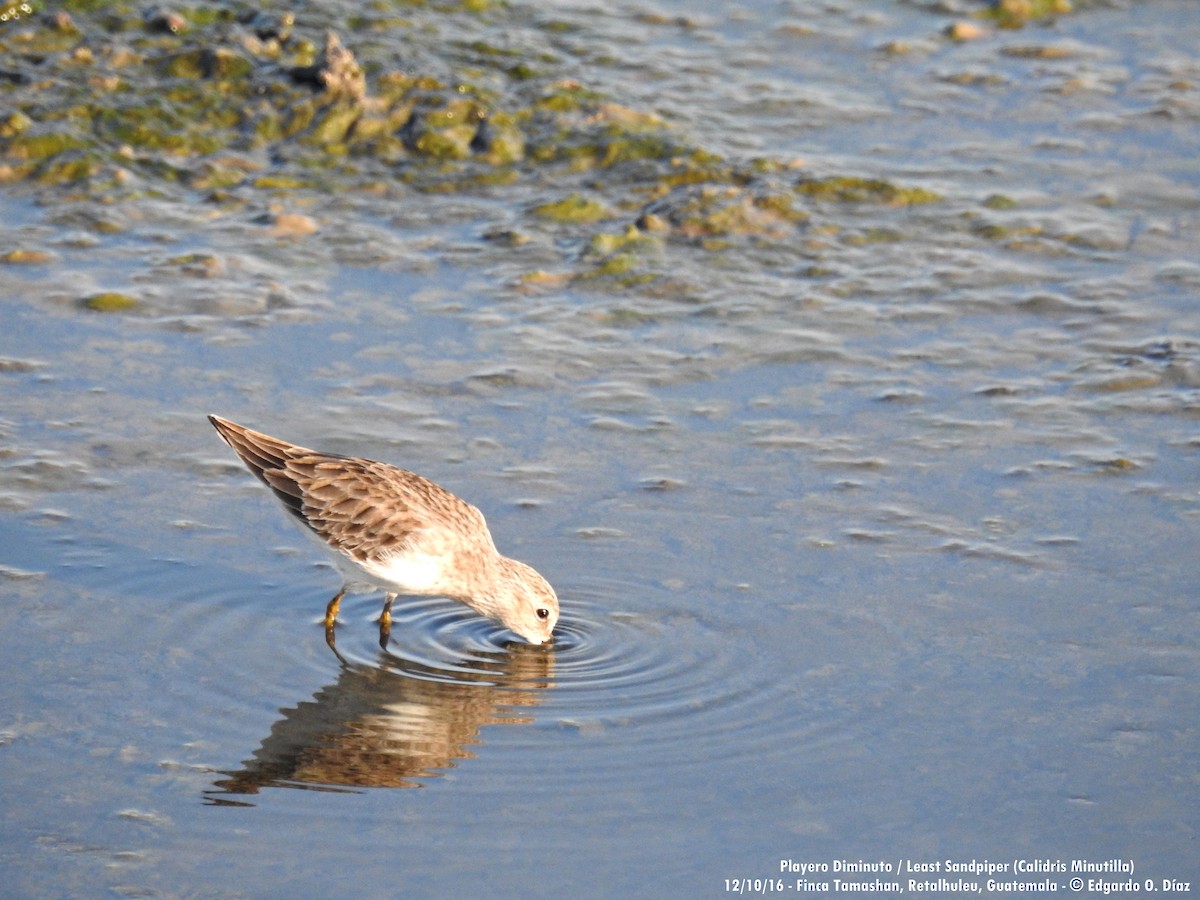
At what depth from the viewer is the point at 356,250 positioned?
11500mm

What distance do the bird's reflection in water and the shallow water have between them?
2 centimetres

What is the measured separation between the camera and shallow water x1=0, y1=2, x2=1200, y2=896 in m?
6.42

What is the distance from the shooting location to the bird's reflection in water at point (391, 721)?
6660mm

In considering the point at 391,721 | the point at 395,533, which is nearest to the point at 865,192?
the point at 395,533

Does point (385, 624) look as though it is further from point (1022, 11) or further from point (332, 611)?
point (1022, 11)

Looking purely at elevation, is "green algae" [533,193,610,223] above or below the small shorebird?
above

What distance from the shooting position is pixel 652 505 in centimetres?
895

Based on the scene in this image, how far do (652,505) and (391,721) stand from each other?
2285 mm

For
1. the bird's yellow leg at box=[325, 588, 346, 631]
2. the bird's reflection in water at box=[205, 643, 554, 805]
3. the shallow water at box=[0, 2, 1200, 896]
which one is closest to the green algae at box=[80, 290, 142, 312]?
the shallow water at box=[0, 2, 1200, 896]

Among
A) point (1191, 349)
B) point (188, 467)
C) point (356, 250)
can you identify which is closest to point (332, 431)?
point (188, 467)

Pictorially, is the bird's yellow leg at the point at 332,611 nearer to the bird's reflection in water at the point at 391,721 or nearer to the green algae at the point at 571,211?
the bird's reflection in water at the point at 391,721

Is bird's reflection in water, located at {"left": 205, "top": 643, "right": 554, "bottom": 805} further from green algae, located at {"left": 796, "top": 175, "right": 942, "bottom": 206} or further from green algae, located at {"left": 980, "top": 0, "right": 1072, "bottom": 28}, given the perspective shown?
green algae, located at {"left": 980, "top": 0, "right": 1072, "bottom": 28}

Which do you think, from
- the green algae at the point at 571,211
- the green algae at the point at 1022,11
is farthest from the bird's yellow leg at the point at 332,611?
the green algae at the point at 1022,11

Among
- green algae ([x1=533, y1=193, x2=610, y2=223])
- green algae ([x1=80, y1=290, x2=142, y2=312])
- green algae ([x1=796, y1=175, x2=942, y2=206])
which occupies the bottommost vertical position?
green algae ([x1=80, y1=290, x2=142, y2=312])
